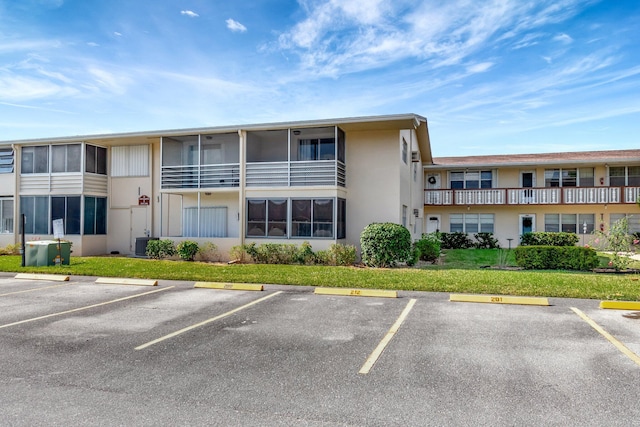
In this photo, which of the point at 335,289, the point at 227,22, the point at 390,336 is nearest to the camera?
the point at 390,336

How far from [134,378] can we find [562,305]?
8108mm

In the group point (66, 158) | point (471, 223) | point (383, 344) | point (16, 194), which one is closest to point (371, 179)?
point (383, 344)

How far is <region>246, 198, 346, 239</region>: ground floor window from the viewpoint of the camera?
16984 mm

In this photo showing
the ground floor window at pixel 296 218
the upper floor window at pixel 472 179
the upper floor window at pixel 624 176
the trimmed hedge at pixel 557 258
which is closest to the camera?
the trimmed hedge at pixel 557 258

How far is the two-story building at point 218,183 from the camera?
17.4 meters

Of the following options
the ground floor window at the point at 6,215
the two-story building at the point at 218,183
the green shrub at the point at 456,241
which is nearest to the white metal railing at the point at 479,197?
the green shrub at the point at 456,241

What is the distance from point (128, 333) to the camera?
288 inches

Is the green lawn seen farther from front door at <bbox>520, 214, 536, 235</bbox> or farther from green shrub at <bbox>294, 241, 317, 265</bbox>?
front door at <bbox>520, 214, 536, 235</bbox>

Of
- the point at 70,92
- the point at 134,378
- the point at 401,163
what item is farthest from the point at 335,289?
the point at 70,92

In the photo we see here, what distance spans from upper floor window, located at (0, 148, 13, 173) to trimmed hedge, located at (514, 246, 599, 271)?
2209cm

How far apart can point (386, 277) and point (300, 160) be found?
713 centimetres

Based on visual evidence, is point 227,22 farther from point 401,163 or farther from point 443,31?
point 401,163

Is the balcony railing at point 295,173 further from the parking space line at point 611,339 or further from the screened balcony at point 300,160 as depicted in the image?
the parking space line at point 611,339

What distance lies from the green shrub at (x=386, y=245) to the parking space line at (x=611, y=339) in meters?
7.11
